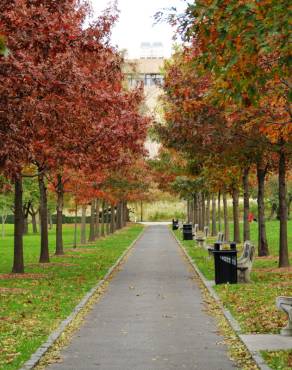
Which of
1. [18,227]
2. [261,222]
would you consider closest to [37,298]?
[18,227]

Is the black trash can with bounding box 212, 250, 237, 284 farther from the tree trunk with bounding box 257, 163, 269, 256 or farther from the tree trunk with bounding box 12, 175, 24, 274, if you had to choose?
the tree trunk with bounding box 257, 163, 269, 256

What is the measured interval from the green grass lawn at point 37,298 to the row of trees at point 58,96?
170 cm

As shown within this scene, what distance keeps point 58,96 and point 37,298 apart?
15.3ft

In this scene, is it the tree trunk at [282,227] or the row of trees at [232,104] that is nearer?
the row of trees at [232,104]

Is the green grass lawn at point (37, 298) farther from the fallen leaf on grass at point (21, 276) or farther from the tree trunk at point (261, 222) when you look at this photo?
the tree trunk at point (261, 222)

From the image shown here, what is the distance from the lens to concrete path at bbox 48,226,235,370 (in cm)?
910

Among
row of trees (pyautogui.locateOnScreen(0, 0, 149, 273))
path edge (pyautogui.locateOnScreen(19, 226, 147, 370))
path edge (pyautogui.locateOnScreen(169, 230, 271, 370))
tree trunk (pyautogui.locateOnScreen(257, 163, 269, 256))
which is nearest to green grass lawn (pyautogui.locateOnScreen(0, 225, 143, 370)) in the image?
path edge (pyautogui.locateOnScreen(19, 226, 147, 370))

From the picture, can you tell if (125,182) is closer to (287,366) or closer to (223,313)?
(223,313)

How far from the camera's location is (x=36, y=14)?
49.7ft

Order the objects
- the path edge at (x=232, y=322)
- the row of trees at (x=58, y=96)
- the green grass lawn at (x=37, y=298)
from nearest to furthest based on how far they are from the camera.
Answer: the path edge at (x=232, y=322)
the green grass lawn at (x=37, y=298)
the row of trees at (x=58, y=96)

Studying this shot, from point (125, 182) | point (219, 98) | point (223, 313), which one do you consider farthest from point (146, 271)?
point (125, 182)

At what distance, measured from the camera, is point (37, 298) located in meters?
15.8

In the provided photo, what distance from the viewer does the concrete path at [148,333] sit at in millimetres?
9102

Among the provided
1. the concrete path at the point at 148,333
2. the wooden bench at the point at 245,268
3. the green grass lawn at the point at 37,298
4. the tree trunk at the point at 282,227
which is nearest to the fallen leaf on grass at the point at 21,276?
the green grass lawn at the point at 37,298
